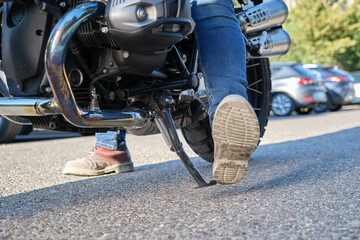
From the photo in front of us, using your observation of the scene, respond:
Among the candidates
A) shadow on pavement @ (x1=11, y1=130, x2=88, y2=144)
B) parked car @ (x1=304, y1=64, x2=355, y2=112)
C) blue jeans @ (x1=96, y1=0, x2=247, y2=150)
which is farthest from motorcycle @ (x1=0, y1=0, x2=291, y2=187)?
parked car @ (x1=304, y1=64, x2=355, y2=112)

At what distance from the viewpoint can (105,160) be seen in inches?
121

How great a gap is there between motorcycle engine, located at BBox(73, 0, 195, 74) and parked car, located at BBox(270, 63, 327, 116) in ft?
33.7

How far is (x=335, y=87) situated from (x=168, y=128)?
12.3 meters

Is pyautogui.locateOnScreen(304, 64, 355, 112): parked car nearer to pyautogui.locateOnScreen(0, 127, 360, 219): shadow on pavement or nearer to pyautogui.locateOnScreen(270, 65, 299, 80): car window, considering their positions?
pyautogui.locateOnScreen(270, 65, 299, 80): car window

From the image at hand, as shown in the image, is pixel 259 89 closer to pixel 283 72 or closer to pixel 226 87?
pixel 226 87

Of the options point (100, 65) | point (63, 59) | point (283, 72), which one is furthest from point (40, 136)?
point (283, 72)

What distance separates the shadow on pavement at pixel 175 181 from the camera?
224 cm

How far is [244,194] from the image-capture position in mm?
2250

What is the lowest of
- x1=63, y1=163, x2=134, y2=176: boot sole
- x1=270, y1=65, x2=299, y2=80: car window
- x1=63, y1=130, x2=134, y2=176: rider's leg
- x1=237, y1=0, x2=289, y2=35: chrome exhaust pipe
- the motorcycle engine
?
x1=270, y1=65, x2=299, y2=80: car window

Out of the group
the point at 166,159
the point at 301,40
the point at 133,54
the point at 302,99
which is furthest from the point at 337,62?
the point at 133,54

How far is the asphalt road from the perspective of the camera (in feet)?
5.49

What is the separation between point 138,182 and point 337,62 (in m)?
26.0

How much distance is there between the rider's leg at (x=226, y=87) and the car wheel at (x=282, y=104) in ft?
34.0

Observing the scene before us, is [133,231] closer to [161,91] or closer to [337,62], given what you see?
[161,91]
